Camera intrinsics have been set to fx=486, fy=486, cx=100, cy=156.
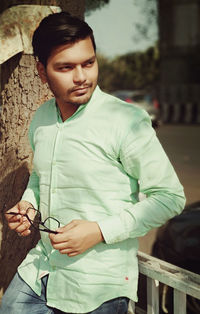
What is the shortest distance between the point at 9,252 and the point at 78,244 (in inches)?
45.1

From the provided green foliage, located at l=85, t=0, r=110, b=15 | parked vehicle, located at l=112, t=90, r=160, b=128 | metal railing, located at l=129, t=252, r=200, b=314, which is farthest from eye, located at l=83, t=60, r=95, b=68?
parked vehicle, located at l=112, t=90, r=160, b=128

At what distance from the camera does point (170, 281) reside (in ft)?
6.65

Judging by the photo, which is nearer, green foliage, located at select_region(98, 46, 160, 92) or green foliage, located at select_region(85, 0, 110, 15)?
green foliage, located at select_region(85, 0, 110, 15)

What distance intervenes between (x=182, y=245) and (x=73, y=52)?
1.77 m

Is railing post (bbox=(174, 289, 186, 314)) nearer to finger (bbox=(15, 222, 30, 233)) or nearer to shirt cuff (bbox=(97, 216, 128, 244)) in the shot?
shirt cuff (bbox=(97, 216, 128, 244))

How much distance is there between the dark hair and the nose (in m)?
0.10

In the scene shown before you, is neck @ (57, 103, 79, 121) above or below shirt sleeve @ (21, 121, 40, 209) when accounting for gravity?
above

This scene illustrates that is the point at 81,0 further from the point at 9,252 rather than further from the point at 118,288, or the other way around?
the point at 118,288

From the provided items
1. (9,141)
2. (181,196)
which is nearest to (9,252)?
(9,141)

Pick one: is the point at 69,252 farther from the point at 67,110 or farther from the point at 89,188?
the point at 67,110

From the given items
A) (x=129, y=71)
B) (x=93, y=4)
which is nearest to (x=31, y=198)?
(x=93, y=4)

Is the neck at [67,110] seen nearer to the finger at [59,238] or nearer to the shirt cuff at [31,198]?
the shirt cuff at [31,198]

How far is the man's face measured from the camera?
5.63ft

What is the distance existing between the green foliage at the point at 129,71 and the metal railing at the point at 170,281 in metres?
37.8
